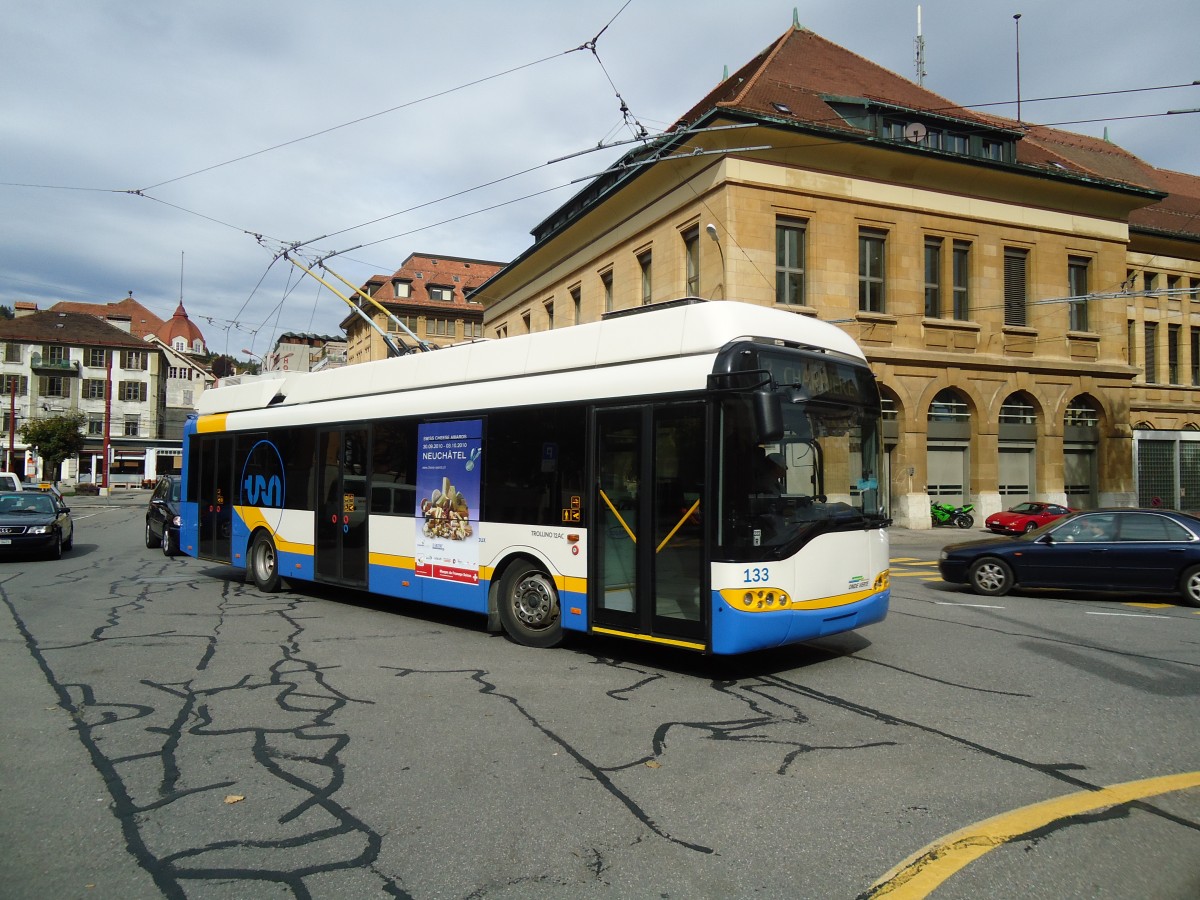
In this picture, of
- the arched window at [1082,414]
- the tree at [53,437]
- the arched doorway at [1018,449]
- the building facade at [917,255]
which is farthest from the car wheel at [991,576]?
the tree at [53,437]

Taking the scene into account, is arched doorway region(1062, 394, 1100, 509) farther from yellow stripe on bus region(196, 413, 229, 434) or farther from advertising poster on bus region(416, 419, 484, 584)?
yellow stripe on bus region(196, 413, 229, 434)

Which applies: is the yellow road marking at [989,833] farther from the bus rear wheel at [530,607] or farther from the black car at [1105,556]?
the black car at [1105,556]

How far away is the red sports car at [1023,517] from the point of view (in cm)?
2584

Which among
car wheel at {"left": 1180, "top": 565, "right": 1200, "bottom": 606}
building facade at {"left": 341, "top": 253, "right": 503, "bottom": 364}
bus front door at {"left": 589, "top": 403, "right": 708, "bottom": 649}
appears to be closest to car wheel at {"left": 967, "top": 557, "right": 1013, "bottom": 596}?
car wheel at {"left": 1180, "top": 565, "right": 1200, "bottom": 606}

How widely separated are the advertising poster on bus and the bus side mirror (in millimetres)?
3545

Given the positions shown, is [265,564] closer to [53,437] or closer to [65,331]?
[53,437]

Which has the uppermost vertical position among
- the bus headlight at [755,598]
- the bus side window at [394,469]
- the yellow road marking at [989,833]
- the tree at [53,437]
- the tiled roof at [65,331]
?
the tiled roof at [65,331]

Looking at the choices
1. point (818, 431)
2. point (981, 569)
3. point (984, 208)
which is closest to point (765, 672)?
point (818, 431)

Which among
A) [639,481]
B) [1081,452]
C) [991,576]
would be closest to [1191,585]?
[991,576]

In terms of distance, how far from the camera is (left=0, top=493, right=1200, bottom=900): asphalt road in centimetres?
356

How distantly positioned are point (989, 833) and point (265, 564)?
1123cm

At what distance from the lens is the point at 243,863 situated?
11.9 feet

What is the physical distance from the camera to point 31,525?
55.6 feet

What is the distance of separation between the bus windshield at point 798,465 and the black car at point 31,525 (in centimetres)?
1644
